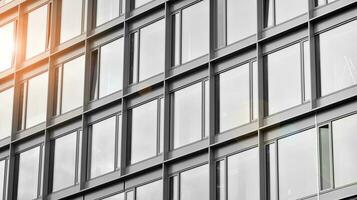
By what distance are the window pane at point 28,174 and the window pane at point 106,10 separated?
5807 millimetres

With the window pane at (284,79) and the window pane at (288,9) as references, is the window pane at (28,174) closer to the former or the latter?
the window pane at (284,79)

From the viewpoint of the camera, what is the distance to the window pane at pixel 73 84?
149ft

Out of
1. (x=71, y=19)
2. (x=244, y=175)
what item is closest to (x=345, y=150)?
(x=244, y=175)

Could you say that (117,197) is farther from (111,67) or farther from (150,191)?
(111,67)

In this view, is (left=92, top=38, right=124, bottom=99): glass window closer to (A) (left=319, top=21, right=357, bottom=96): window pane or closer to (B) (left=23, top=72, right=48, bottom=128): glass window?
(B) (left=23, top=72, right=48, bottom=128): glass window

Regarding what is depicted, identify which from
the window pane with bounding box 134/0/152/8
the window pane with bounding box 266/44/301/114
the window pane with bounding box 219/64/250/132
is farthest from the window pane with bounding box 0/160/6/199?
the window pane with bounding box 266/44/301/114

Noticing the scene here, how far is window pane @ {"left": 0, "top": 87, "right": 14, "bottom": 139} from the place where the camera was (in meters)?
48.2

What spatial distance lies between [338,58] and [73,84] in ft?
43.3

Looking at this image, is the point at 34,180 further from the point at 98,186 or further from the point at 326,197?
the point at 326,197

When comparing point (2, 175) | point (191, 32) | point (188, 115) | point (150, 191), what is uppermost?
point (191, 32)

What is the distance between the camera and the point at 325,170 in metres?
35.2

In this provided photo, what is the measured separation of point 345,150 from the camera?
34875mm

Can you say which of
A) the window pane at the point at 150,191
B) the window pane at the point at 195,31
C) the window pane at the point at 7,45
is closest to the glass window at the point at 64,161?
the window pane at the point at 150,191

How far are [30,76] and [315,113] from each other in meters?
15.7
